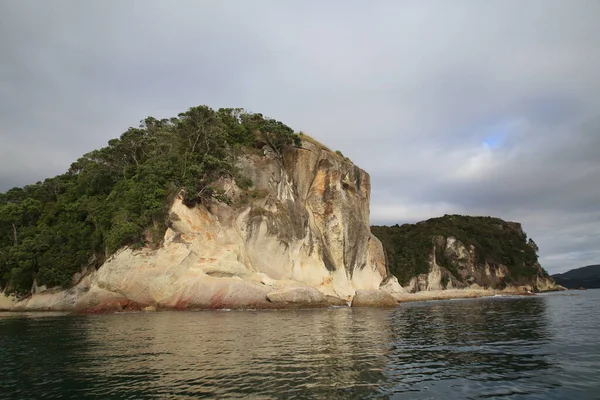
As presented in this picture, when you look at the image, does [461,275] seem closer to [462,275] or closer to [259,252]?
[462,275]

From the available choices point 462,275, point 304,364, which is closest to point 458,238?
point 462,275

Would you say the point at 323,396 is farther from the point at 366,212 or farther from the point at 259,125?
the point at 366,212

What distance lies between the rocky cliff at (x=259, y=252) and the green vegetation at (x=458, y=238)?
1371 inches

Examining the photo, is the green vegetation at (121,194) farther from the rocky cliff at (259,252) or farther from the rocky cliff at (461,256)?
the rocky cliff at (461,256)

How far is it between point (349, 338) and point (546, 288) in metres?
128

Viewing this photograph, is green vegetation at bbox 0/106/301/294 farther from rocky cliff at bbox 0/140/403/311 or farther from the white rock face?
the white rock face

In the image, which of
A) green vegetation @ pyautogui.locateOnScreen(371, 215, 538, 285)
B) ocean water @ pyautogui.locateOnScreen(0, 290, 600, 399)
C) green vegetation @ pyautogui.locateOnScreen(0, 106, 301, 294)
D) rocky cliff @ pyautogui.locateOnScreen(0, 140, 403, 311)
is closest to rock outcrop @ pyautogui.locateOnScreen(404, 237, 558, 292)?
green vegetation @ pyautogui.locateOnScreen(371, 215, 538, 285)

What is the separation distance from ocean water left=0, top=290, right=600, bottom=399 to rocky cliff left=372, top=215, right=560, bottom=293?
79107 mm

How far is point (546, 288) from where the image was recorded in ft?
387

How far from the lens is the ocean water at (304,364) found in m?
8.35

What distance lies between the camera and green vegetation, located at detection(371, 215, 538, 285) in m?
95.4

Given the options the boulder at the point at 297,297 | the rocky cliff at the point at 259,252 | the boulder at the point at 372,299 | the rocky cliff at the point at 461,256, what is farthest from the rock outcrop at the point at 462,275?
Result: the boulder at the point at 297,297

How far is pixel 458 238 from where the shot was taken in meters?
103

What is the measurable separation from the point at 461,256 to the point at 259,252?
255ft
